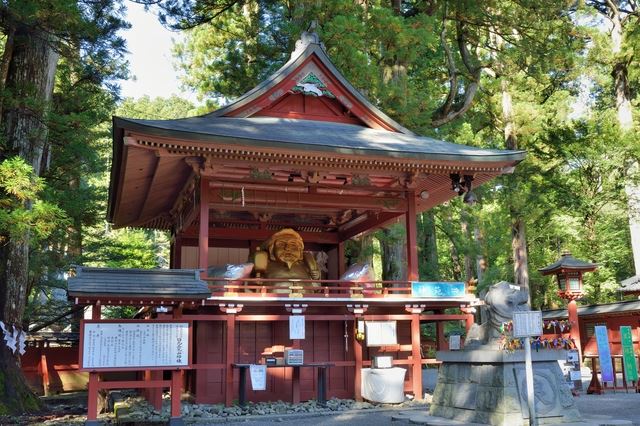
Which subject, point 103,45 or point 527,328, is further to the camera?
point 103,45

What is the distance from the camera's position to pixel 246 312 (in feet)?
40.0

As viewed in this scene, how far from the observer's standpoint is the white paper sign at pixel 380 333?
12.2 metres

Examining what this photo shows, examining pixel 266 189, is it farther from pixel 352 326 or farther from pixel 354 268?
pixel 352 326

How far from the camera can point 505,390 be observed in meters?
8.05

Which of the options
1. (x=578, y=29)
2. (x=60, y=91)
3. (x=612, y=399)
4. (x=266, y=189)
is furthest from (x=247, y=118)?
(x=578, y=29)

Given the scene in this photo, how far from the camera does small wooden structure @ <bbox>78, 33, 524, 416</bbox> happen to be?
11.4 meters

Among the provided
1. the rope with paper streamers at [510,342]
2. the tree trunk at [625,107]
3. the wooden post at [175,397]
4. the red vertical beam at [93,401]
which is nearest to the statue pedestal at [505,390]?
the rope with paper streamers at [510,342]

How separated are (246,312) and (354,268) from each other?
2.84 meters

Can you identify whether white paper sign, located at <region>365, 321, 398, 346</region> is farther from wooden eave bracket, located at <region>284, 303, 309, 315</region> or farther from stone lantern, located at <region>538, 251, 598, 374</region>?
stone lantern, located at <region>538, 251, 598, 374</region>

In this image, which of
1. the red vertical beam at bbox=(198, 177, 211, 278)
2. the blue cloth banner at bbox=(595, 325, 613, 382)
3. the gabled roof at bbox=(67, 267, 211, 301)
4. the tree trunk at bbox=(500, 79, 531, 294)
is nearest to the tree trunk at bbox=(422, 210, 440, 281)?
the tree trunk at bbox=(500, 79, 531, 294)

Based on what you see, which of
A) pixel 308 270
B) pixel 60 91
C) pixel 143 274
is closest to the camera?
pixel 143 274

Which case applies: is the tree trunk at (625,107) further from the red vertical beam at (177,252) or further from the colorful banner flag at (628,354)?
the red vertical beam at (177,252)

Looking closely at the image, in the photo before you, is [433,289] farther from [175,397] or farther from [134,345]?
[134,345]

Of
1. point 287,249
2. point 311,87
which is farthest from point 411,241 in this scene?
point 311,87
